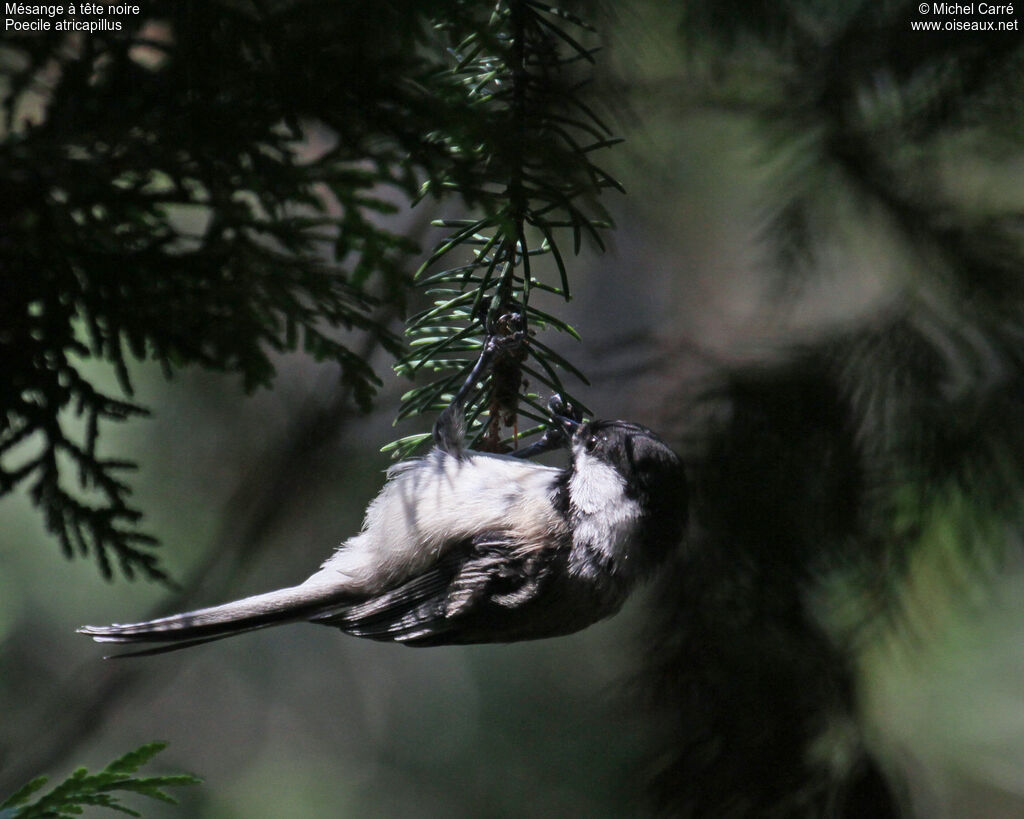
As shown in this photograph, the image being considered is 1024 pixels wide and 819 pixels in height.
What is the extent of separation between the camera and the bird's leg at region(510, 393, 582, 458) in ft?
4.06

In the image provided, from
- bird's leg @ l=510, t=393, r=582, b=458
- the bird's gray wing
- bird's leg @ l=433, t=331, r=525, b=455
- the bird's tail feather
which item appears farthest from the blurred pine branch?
bird's leg @ l=510, t=393, r=582, b=458

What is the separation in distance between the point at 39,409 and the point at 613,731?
1.72 meters

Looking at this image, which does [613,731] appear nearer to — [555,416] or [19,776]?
[555,416]

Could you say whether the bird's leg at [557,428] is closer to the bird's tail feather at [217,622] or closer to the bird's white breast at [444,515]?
the bird's white breast at [444,515]

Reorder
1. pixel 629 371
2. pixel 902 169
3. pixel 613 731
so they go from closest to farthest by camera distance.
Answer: pixel 902 169, pixel 629 371, pixel 613 731

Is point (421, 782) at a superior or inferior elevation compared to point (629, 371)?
inferior

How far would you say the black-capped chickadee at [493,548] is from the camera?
112cm

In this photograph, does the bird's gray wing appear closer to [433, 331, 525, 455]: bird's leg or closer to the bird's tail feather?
the bird's tail feather

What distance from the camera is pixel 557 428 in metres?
1.24

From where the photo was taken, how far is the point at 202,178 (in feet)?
2.13

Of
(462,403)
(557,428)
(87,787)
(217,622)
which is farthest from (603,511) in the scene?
(87,787)

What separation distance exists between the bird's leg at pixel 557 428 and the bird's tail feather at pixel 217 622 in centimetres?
38

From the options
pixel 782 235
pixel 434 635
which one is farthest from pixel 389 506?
pixel 782 235

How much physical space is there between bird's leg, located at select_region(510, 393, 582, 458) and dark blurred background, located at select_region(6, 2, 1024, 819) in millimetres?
262
